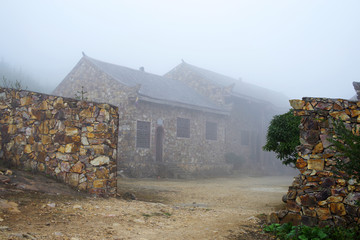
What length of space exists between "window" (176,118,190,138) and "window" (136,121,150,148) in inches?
95.4

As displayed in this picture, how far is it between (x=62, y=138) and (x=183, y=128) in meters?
14.6

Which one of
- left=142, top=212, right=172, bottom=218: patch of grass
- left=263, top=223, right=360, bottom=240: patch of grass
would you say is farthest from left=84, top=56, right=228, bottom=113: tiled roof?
left=263, top=223, right=360, bottom=240: patch of grass

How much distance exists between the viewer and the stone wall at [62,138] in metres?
8.01

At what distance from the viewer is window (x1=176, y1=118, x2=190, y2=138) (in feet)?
72.5

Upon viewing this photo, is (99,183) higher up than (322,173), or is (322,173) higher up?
(322,173)

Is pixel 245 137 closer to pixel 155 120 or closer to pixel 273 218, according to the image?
pixel 155 120

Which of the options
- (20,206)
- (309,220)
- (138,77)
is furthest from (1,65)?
(309,220)

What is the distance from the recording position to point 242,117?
27.6 meters

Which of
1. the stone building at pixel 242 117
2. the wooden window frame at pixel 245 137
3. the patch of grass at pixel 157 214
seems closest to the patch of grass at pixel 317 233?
the patch of grass at pixel 157 214

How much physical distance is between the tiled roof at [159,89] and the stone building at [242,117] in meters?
1.10

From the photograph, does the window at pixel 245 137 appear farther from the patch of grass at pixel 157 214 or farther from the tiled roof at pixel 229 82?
the patch of grass at pixel 157 214

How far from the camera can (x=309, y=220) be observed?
567 centimetres

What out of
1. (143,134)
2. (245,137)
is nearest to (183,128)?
(143,134)

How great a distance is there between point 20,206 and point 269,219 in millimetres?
4552
